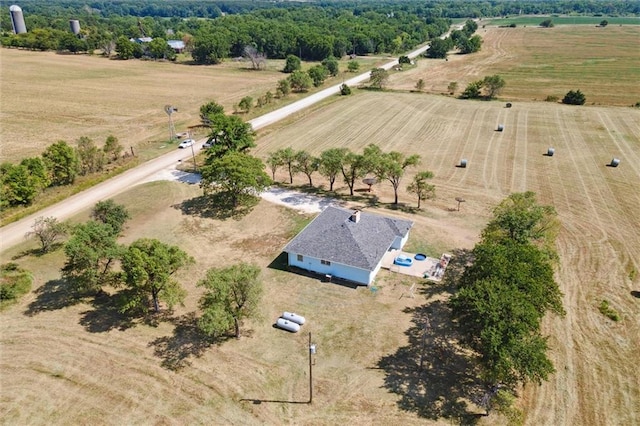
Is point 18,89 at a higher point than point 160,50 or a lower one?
lower

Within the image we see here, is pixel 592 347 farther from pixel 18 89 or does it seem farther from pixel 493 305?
pixel 18 89

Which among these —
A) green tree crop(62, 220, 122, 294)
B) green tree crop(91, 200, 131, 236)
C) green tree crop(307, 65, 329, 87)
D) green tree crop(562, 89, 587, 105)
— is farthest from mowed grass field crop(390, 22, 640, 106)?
green tree crop(62, 220, 122, 294)

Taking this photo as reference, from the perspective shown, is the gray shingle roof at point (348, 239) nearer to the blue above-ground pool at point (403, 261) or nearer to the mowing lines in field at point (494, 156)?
the blue above-ground pool at point (403, 261)

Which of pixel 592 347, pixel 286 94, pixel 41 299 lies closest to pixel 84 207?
pixel 41 299

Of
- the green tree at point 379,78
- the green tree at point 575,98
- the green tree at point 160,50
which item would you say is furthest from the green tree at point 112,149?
the green tree at point 160,50

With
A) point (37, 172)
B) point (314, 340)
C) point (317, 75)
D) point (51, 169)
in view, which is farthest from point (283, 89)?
point (314, 340)
